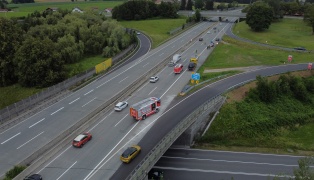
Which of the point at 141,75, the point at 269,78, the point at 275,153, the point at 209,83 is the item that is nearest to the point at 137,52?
the point at 141,75

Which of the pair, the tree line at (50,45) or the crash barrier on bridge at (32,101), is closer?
the crash barrier on bridge at (32,101)

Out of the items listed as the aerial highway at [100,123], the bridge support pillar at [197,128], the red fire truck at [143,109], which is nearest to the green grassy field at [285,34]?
the aerial highway at [100,123]

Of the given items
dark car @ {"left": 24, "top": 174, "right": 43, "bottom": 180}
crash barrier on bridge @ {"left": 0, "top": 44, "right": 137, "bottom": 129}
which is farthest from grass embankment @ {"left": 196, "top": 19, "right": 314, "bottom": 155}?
crash barrier on bridge @ {"left": 0, "top": 44, "right": 137, "bottom": 129}

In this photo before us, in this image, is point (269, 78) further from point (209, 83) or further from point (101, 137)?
point (101, 137)

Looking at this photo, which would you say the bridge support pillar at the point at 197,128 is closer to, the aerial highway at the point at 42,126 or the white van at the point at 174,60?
the aerial highway at the point at 42,126

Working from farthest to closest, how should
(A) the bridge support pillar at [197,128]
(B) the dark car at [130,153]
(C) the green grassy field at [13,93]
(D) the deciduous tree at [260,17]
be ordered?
(D) the deciduous tree at [260,17]
(C) the green grassy field at [13,93]
(A) the bridge support pillar at [197,128]
(B) the dark car at [130,153]

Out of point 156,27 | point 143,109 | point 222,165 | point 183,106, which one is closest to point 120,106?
point 143,109

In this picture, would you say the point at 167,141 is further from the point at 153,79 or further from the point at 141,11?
the point at 141,11

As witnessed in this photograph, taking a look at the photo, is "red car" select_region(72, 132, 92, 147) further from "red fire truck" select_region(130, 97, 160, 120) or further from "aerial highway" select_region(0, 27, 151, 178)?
"red fire truck" select_region(130, 97, 160, 120)
